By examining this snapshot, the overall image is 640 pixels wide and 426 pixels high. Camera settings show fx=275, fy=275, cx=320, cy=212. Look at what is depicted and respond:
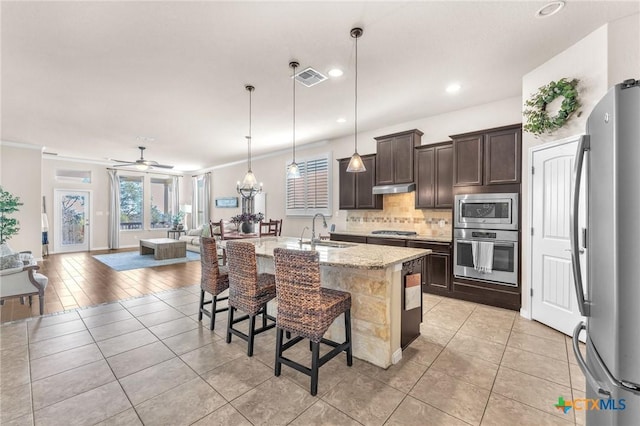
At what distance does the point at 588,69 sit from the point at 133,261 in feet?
28.9

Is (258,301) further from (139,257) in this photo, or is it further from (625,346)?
(139,257)

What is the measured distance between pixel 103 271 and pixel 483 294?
7179 millimetres

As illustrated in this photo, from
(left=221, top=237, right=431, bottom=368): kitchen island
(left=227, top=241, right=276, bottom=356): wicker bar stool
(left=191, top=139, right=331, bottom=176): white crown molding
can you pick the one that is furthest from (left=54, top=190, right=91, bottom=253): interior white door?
(left=221, top=237, right=431, bottom=368): kitchen island

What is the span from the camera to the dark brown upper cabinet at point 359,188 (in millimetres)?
5211

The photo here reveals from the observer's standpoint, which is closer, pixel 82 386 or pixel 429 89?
pixel 82 386

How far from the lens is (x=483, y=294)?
3791mm

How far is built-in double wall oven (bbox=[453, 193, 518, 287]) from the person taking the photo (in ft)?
11.7

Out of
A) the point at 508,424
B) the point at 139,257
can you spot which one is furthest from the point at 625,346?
the point at 139,257

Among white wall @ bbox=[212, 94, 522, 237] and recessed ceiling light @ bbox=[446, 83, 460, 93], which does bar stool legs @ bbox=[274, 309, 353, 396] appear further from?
white wall @ bbox=[212, 94, 522, 237]

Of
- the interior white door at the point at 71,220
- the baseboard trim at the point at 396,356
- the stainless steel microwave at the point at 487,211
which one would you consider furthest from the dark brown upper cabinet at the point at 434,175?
the interior white door at the point at 71,220

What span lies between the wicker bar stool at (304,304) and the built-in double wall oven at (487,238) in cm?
253

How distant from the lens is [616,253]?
0.89 m

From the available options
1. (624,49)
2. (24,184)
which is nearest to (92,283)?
(24,184)

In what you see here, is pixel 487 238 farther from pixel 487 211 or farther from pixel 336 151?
pixel 336 151
